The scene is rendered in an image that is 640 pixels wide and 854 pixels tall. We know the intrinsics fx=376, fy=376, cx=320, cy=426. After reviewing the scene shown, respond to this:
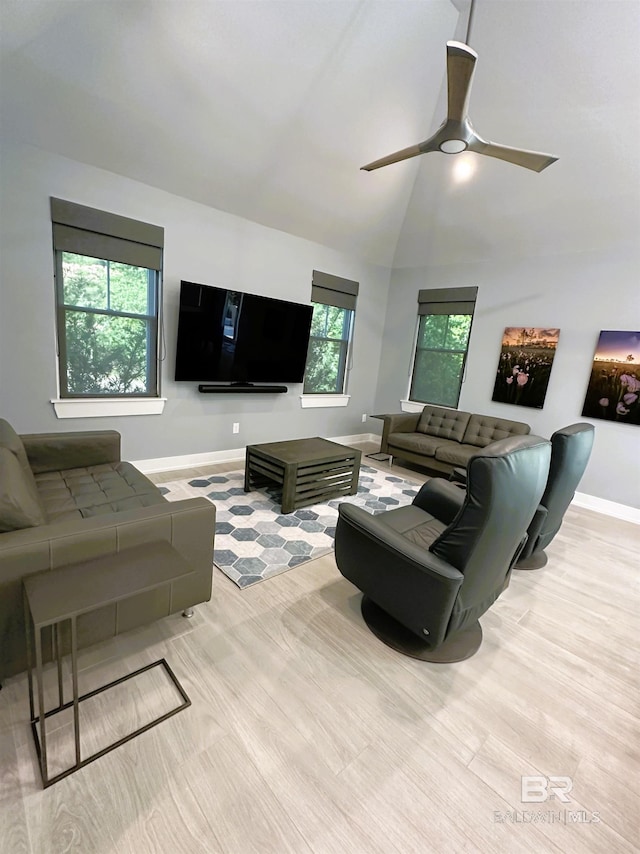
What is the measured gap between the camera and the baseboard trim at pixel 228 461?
3.87 m

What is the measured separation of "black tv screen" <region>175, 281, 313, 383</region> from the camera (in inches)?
146

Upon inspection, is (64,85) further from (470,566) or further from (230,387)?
(470,566)

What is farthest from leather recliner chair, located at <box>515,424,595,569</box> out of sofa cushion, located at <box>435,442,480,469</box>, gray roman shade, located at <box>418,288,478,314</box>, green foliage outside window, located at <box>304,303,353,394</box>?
green foliage outside window, located at <box>304,303,353,394</box>

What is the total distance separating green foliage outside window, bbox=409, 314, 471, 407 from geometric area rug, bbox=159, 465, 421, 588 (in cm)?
173

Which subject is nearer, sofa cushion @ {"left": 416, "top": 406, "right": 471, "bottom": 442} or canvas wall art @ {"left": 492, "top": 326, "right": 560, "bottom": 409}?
canvas wall art @ {"left": 492, "top": 326, "right": 560, "bottom": 409}

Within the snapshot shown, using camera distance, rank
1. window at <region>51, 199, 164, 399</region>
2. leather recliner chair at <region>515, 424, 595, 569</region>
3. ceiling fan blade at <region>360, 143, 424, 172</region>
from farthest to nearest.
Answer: window at <region>51, 199, 164, 399</region>
ceiling fan blade at <region>360, 143, 424, 172</region>
leather recliner chair at <region>515, 424, 595, 569</region>

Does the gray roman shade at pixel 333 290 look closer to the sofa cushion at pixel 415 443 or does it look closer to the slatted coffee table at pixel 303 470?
the sofa cushion at pixel 415 443

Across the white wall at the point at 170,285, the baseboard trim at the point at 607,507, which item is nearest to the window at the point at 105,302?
the white wall at the point at 170,285

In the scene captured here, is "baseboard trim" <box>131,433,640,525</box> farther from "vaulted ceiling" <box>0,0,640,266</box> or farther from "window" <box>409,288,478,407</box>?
"vaulted ceiling" <box>0,0,640,266</box>

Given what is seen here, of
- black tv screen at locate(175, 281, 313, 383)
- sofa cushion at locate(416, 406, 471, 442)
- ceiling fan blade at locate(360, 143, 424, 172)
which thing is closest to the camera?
ceiling fan blade at locate(360, 143, 424, 172)

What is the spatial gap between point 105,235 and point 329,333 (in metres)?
2.86

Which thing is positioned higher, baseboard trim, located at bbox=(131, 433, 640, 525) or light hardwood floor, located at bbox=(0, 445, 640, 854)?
baseboard trim, located at bbox=(131, 433, 640, 525)

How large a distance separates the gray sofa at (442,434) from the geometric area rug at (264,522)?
47cm

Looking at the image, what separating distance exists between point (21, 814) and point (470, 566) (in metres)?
1.61
